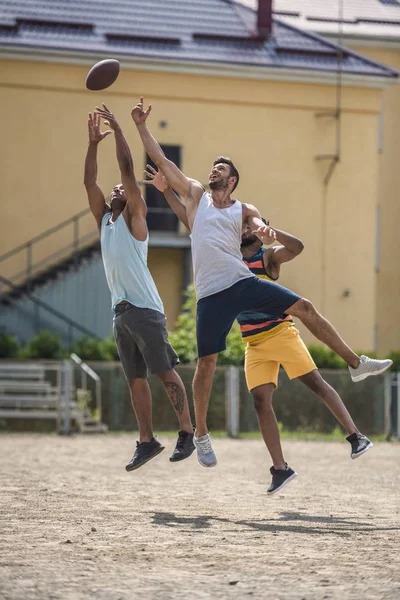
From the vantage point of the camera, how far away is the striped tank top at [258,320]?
10.1m

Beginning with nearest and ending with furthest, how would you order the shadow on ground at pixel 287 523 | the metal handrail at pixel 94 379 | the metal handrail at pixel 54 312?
the shadow on ground at pixel 287 523 → the metal handrail at pixel 94 379 → the metal handrail at pixel 54 312

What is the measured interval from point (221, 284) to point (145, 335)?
2.82ft

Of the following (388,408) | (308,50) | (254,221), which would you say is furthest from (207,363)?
(308,50)

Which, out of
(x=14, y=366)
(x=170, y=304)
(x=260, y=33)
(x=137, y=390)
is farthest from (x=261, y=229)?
(x=260, y=33)

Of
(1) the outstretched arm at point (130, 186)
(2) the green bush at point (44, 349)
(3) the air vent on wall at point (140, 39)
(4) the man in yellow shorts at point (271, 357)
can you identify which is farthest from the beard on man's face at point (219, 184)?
(3) the air vent on wall at point (140, 39)

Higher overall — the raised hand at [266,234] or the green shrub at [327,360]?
the raised hand at [266,234]

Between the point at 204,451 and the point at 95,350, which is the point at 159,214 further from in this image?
the point at 204,451

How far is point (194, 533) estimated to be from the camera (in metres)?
8.01

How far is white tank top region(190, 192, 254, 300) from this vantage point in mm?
9539

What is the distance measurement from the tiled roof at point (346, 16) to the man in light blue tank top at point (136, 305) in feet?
83.6

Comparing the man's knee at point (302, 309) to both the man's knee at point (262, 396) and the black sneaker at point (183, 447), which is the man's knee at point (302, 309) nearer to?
the man's knee at point (262, 396)

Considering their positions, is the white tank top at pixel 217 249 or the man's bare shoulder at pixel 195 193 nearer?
the white tank top at pixel 217 249

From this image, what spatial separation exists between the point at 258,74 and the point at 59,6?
16.9ft

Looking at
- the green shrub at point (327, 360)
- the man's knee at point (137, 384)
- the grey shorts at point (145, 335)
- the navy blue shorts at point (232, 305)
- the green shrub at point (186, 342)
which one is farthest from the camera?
the green shrub at point (327, 360)
